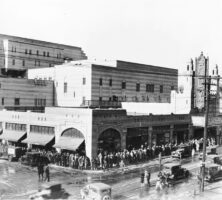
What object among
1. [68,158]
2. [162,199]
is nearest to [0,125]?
[68,158]

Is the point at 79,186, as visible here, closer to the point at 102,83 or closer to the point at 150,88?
the point at 102,83

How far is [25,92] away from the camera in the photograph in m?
56.8

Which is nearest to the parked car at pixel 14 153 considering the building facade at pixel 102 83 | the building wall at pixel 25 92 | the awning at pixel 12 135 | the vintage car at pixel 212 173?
the awning at pixel 12 135

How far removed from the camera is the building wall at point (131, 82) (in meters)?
54.8

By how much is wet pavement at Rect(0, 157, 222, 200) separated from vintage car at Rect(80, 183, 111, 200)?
3.04 ft

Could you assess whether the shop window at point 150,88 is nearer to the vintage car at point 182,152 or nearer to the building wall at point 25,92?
the building wall at point 25,92

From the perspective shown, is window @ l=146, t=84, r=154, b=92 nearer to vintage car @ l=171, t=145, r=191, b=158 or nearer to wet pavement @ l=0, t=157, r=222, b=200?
vintage car @ l=171, t=145, r=191, b=158

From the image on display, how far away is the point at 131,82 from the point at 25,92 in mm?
18960

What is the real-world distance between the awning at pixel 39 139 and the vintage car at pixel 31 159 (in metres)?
3.27

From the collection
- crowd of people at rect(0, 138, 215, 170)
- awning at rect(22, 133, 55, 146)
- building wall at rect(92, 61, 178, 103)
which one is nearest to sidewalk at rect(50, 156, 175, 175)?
crowd of people at rect(0, 138, 215, 170)

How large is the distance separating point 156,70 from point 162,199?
4627 cm

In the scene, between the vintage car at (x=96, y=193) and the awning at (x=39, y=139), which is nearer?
the vintage car at (x=96, y=193)

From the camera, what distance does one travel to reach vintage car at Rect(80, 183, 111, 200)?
2317cm

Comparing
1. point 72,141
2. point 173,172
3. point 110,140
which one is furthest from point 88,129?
point 173,172
